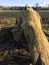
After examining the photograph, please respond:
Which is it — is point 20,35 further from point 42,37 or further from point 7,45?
point 42,37

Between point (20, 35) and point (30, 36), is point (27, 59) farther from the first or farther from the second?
point (20, 35)

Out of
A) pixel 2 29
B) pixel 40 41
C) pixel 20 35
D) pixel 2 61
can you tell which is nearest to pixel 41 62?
pixel 40 41

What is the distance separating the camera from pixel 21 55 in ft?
30.2

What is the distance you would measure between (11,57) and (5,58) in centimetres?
21

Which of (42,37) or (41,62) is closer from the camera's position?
(41,62)

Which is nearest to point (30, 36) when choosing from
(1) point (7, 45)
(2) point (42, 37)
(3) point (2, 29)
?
(2) point (42, 37)

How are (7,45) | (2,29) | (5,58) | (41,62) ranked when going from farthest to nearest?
(2,29) → (7,45) → (5,58) → (41,62)

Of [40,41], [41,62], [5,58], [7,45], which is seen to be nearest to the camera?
[41,62]

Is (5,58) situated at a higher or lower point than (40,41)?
lower

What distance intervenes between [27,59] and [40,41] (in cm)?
76

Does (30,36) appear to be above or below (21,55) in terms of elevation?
above

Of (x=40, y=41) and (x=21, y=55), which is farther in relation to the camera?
(x=21, y=55)

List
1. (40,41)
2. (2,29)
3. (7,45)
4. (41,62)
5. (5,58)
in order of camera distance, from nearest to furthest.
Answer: (41,62) → (40,41) → (5,58) → (7,45) → (2,29)

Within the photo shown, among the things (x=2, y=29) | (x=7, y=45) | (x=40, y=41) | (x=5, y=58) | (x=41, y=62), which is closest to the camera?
(x=41, y=62)
